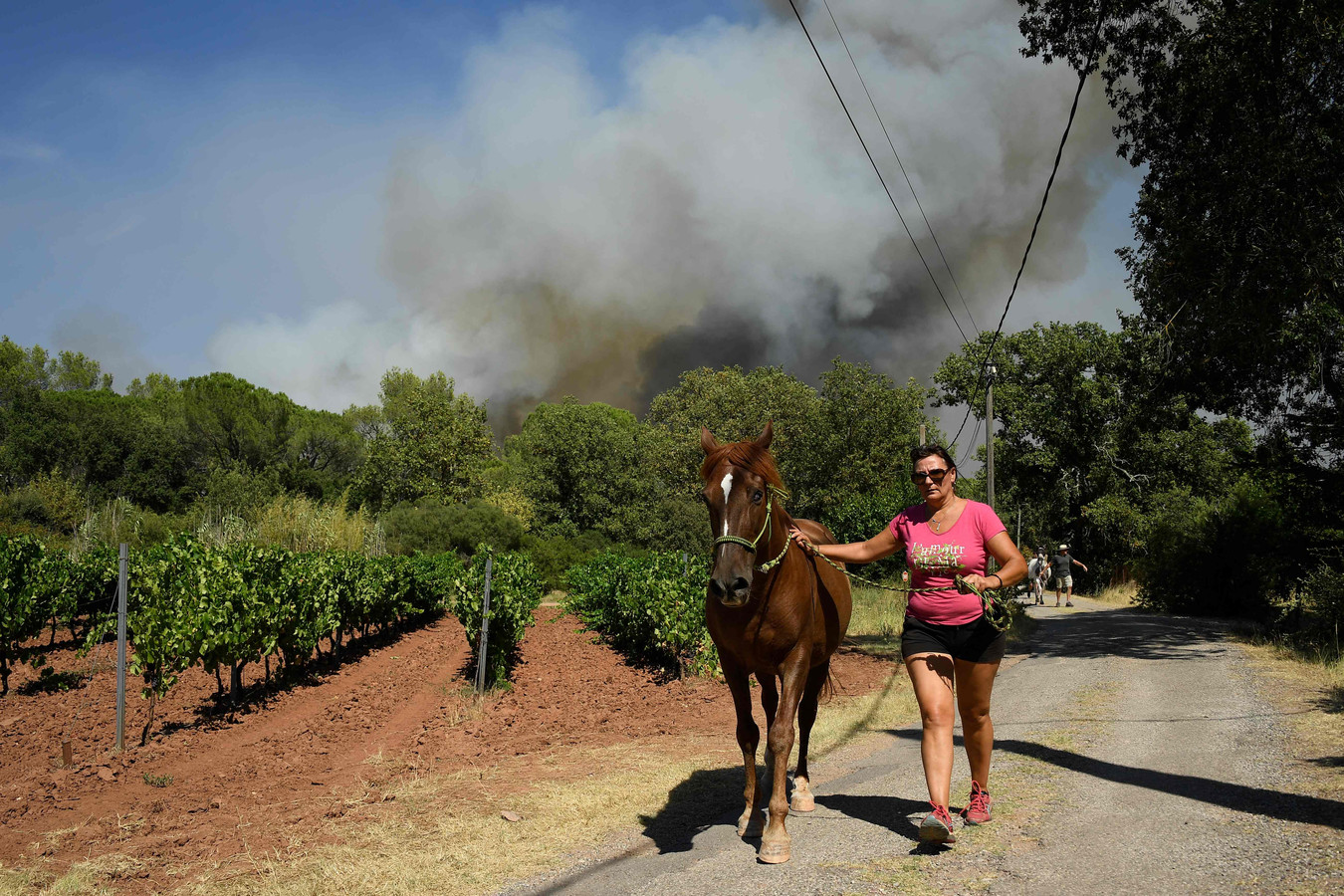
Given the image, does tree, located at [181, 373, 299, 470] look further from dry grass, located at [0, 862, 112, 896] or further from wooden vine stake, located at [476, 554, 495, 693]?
dry grass, located at [0, 862, 112, 896]

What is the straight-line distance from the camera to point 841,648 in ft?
45.5

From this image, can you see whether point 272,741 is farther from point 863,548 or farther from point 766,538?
point 863,548

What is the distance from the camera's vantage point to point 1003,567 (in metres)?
4.21

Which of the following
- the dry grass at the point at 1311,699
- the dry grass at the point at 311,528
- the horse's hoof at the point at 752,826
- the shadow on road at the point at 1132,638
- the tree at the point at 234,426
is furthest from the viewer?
the tree at the point at 234,426

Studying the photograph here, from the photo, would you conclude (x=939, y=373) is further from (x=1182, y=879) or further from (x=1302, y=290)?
(x=1182, y=879)

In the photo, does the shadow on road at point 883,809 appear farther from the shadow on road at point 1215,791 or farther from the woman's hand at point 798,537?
the woman's hand at point 798,537

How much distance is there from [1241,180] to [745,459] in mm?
12274

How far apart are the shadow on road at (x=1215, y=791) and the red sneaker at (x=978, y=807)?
1.37 m

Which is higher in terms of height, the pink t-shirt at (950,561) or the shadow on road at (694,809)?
the pink t-shirt at (950,561)

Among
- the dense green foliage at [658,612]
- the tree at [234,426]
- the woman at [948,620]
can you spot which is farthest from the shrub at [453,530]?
the woman at [948,620]

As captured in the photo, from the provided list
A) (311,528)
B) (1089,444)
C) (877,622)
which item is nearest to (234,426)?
(311,528)

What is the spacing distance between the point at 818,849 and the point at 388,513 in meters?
32.8

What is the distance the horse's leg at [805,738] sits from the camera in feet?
16.4

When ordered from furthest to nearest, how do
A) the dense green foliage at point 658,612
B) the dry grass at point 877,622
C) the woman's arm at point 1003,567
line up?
the dry grass at point 877,622 → the dense green foliage at point 658,612 → the woman's arm at point 1003,567
